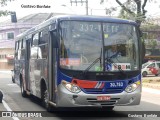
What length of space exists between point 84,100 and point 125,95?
119 centimetres

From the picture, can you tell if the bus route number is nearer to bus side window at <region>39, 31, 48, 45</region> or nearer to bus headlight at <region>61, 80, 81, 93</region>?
bus headlight at <region>61, 80, 81, 93</region>

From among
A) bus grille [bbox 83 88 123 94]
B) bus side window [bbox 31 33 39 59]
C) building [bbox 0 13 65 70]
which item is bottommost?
building [bbox 0 13 65 70]

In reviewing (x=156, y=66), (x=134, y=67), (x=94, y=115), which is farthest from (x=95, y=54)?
(x=156, y=66)

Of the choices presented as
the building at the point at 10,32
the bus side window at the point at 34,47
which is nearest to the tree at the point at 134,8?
the bus side window at the point at 34,47

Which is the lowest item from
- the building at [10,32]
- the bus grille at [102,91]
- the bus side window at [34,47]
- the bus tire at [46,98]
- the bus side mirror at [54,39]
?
the building at [10,32]

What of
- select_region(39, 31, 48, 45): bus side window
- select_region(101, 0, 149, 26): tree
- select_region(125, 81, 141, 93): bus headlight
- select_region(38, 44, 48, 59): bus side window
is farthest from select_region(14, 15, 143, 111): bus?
select_region(101, 0, 149, 26): tree

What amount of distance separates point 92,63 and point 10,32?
6735cm

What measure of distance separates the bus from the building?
63.5m

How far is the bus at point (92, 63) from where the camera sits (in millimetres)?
10703

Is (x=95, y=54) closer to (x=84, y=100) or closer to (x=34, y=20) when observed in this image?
(x=84, y=100)

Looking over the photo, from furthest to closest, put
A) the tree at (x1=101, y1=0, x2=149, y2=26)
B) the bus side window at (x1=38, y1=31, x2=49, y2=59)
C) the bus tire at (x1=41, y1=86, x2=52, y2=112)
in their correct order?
the tree at (x1=101, y1=0, x2=149, y2=26) < the bus side window at (x1=38, y1=31, x2=49, y2=59) < the bus tire at (x1=41, y1=86, x2=52, y2=112)

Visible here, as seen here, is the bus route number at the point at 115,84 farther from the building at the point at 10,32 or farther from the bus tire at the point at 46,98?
the building at the point at 10,32

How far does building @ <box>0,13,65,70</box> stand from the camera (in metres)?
74.8

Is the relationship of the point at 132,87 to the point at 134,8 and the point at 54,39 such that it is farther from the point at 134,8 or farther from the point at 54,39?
the point at 134,8
